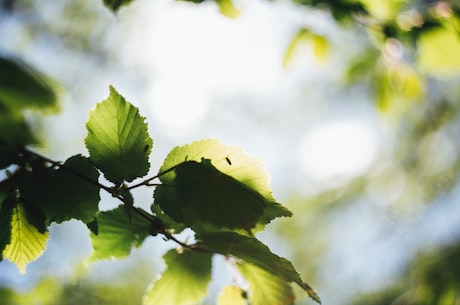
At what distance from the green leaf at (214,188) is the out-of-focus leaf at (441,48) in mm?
908

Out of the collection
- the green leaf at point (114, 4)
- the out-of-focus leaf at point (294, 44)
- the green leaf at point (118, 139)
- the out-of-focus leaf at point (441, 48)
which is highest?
the out-of-focus leaf at point (294, 44)

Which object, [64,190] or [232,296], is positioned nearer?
[64,190]

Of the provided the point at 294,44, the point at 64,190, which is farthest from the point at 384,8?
the point at 64,190

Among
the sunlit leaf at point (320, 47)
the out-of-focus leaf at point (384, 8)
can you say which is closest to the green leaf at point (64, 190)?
the out-of-focus leaf at point (384, 8)

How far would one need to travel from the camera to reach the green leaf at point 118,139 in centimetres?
51

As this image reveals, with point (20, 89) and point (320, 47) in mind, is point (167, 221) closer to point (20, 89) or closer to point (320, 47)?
point (20, 89)

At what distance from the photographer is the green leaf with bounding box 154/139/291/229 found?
17.0 inches

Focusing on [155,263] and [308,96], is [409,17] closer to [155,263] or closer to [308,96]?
[155,263]

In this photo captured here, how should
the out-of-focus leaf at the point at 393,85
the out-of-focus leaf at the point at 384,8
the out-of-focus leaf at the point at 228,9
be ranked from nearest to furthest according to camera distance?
the out-of-focus leaf at the point at 228,9, the out-of-focus leaf at the point at 384,8, the out-of-focus leaf at the point at 393,85

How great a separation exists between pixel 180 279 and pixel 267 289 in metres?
0.15

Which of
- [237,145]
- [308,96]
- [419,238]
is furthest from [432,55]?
[308,96]

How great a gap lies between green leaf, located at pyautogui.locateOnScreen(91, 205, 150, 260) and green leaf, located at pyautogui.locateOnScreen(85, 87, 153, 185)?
0.22ft

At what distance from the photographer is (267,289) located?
598 mm

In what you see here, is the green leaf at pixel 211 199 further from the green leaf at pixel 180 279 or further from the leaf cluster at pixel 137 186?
the green leaf at pixel 180 279
